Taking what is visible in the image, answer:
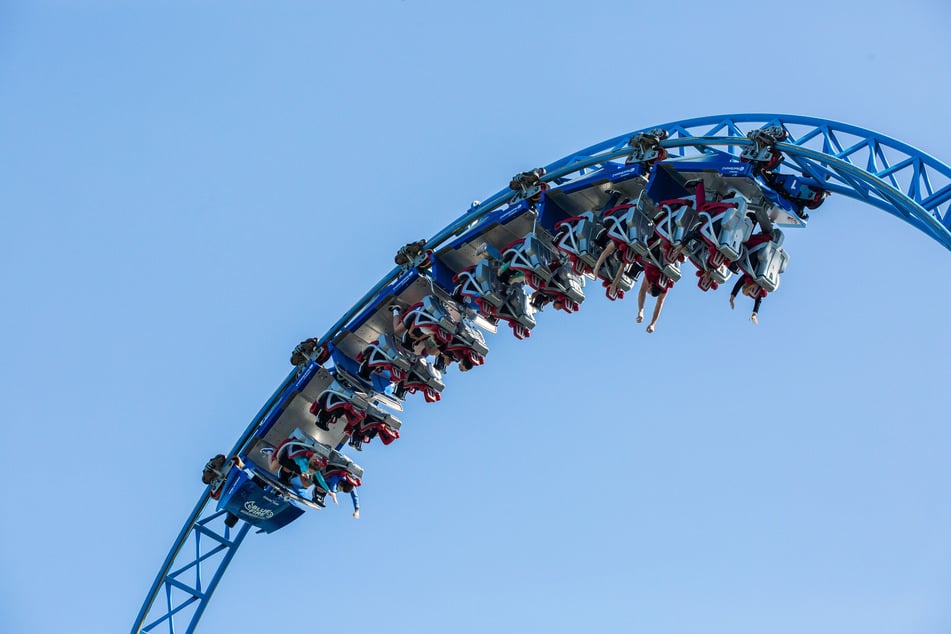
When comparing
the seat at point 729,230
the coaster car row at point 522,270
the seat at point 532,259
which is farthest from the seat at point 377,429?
the seat at point 729,230

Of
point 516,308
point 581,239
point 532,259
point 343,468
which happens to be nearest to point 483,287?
point 516,308

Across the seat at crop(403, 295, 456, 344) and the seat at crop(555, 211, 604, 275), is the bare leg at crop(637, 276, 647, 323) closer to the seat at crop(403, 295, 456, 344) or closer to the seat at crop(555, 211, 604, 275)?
the seat at crop(555, 211, 604, 275)

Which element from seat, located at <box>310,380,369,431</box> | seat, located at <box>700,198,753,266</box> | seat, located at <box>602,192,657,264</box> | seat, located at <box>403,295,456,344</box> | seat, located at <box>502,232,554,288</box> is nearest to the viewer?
seat, located at <box>700,198,753,266</box>

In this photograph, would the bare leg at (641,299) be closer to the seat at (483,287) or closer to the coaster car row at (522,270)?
the coaster car row at (522,270)

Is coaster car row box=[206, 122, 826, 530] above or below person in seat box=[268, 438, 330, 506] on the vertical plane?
above

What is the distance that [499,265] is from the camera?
837 inches

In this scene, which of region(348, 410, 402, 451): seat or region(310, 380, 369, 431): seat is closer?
region(310, 380, 369, 431): seat

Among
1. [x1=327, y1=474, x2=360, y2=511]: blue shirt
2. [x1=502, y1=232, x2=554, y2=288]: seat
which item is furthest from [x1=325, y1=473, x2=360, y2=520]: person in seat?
[x1=502, y1=232, x2=554, y2=288]: seat

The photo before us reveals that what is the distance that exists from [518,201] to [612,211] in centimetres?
159

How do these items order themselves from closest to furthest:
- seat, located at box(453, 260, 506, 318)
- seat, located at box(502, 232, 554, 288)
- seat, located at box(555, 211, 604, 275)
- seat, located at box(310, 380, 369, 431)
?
seat, located at box(555, 211, 604, 275)
seat, located at box(502, 232, 554, 288)
seat, located at box(453, 260, 506, 318)
seat, located at box(310, 380, 369, 431)

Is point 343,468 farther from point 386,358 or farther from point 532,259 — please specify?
point 532,259

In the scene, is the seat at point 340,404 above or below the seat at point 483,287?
below

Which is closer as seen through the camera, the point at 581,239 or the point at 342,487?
the point at 581,239

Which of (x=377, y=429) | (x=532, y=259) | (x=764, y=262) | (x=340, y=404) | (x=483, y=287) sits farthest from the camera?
(x=377, y=429)
